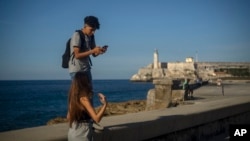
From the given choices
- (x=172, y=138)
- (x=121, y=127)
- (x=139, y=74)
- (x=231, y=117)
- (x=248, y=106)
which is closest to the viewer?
(x=121, y=127)

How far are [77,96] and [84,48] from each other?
0.61 metres

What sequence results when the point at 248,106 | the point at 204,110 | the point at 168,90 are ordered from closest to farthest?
the point at 204,110, the point at 248,106, the point at 168,90

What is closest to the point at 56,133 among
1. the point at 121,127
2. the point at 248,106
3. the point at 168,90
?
the point at 121,127

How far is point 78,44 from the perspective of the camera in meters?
3.35

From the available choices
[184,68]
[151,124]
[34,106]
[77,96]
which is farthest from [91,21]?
[184,68]

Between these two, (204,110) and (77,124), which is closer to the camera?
(77,124)

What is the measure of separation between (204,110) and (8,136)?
11.5ft

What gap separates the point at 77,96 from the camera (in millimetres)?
2988

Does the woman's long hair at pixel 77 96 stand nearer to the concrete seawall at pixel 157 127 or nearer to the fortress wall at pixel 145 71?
the concrete seawall at pixel 157 127

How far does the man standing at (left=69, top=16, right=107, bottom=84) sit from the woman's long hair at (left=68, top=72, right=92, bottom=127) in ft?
1.07

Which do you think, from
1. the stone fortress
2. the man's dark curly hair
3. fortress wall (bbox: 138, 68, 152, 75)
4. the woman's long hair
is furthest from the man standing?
fortress wall (bbox: 138, 68, 152, 75)

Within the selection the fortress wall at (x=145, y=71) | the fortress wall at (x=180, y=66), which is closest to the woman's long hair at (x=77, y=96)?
the fortress wall at (x=180, y=66)

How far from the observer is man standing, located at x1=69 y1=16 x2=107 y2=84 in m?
3.34

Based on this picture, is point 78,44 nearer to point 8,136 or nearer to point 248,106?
point 8,136
